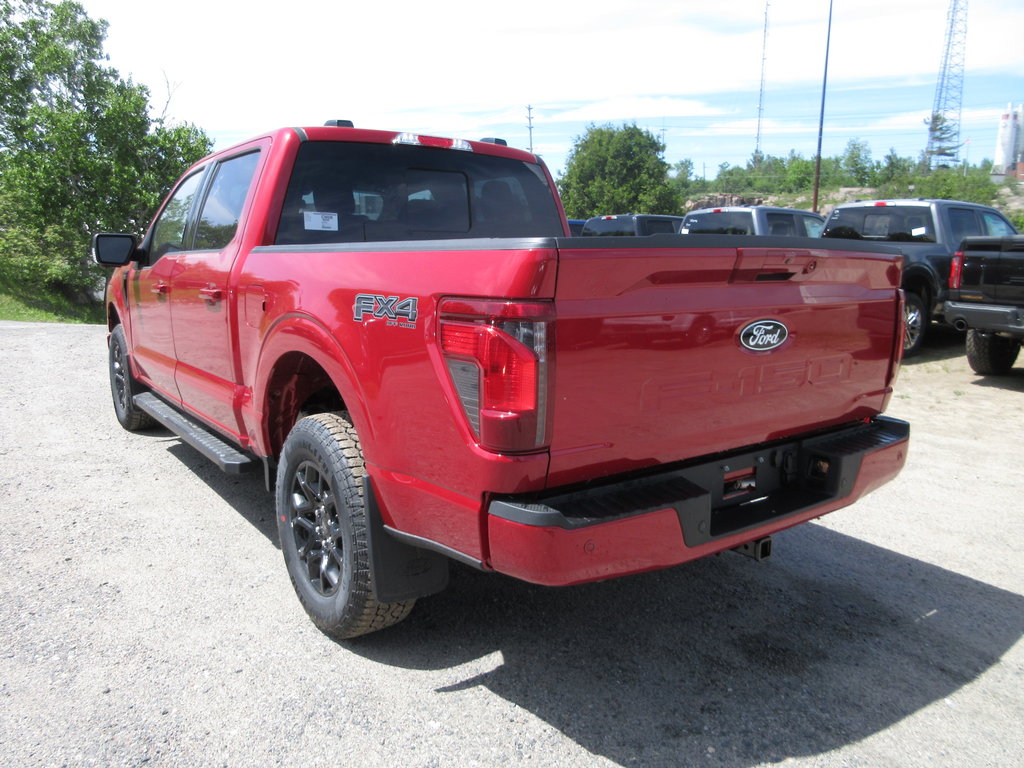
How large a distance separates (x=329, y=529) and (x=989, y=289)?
7.88 m

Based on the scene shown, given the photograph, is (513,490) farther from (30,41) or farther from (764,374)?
(30,41)

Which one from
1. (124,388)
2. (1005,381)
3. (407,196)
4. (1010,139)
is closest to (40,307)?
(124,388)

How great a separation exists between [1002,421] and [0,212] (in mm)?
23155

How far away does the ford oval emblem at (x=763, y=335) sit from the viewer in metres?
2.61

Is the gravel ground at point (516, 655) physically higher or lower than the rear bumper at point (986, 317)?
lower

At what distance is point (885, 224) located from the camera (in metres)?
11.1

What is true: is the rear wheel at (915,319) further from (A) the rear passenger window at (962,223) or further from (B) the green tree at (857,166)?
(B) the green tree at (857,166)

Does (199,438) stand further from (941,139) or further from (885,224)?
(941,139)

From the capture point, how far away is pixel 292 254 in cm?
317

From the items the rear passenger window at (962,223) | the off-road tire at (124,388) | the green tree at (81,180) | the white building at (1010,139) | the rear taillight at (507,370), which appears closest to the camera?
the rear taillight at (507,370)

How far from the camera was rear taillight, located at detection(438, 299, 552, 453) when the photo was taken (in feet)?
7.00

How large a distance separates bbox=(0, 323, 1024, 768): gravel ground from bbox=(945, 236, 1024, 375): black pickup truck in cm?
402

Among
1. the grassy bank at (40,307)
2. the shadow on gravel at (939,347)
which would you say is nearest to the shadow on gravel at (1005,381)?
the shadow on gravel at (939,347)

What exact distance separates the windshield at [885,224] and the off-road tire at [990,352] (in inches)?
88.6
